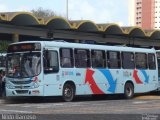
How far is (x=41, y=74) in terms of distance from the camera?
76.2 feet

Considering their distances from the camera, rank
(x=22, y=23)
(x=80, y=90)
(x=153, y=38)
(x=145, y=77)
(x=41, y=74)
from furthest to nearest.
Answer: (x=153, y=38)
(x=22, y=23)
(x=145, y=77)
(x=80, y=90)
(x=41, y=74)

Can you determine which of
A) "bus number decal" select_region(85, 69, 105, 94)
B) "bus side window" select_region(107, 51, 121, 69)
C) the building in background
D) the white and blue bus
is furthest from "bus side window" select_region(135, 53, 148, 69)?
the building in background

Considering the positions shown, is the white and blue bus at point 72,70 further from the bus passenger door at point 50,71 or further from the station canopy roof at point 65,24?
the station canopy roof at point 65,24

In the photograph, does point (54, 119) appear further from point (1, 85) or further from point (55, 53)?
point (1, 85)

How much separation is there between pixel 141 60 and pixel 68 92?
6.79 m

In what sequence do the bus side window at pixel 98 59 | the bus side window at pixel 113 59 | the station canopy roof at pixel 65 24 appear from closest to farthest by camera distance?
the bus side window at pixel 98 59 → the bus side window at pixel 113 59 → the station canopy roof at pixel 65 24

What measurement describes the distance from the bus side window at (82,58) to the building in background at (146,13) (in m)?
98.3

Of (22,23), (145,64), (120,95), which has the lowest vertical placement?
(120,95)

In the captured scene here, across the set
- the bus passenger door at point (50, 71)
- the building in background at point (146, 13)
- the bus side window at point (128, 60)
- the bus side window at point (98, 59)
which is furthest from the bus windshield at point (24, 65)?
the building in background at point (146, 13)

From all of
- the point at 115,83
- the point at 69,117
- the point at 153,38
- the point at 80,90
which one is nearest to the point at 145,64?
the point at 115,83

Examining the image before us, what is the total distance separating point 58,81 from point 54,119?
10.2m

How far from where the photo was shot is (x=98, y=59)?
26812 mm

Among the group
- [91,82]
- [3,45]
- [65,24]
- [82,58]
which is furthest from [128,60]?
[3,45]

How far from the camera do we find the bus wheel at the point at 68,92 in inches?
971
